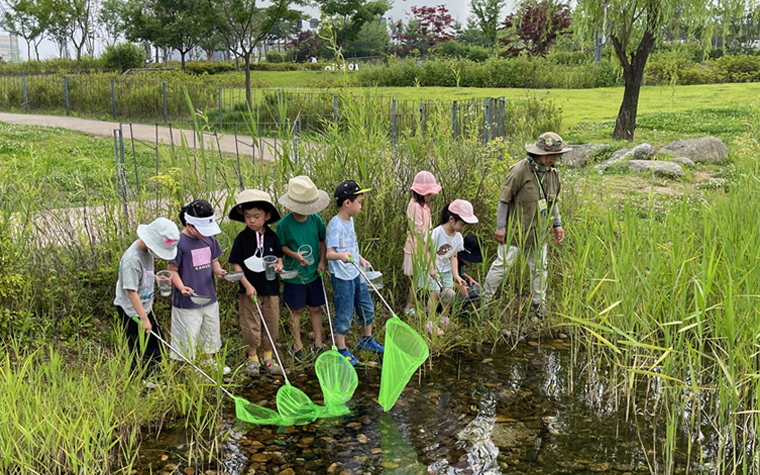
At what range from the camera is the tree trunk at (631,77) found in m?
12.7

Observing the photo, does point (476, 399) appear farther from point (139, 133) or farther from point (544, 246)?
point (139, 133)

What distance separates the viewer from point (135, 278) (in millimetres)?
3582

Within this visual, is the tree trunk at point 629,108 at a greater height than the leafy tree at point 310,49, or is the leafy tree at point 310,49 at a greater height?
the leafy tree at point 310,49

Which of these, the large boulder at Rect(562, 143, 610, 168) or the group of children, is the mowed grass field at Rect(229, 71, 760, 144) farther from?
the group of children

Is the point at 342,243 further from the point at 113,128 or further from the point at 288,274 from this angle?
the point at 113,128

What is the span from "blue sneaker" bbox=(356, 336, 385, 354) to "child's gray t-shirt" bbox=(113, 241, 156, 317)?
4.87 ft

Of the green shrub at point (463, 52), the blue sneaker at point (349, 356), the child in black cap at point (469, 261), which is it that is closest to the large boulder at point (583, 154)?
the child in black cap at point (469, 261)

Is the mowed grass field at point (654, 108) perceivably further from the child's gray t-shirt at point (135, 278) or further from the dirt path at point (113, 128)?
the child's gray t-shirt at point (135, 278)

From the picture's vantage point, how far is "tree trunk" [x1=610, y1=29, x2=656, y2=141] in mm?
12695

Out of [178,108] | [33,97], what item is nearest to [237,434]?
[178,108]

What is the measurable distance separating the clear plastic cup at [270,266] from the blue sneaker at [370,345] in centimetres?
85

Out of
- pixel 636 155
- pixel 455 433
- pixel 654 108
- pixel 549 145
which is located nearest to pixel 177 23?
pixel 654 108

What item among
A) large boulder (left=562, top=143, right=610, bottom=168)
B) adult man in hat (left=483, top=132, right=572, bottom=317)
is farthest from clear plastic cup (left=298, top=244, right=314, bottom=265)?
large boulder (left=562, top=143, right=610, bottom=168)

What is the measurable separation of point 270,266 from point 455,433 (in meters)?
1.52
